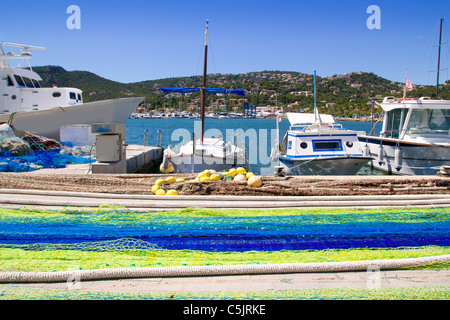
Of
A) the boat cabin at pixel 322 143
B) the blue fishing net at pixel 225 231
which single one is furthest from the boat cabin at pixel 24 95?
the blue fishing net at pixel 225 231

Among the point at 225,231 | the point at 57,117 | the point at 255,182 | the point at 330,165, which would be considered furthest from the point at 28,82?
the point at 225,231

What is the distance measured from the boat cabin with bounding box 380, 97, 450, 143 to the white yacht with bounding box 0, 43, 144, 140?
646 inches

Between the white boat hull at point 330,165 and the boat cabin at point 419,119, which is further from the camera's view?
the boat cabin at point 419,119

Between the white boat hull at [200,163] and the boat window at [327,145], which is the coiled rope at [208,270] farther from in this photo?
the boat window at [327,145]

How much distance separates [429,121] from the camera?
15.5 metres

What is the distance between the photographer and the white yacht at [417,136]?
1491cm

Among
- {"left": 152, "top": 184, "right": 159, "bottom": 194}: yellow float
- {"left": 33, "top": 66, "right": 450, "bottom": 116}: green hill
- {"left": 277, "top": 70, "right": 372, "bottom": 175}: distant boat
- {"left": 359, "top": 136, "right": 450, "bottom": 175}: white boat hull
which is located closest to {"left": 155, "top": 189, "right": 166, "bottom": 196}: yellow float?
{"left": 152, "top": 184, "right": 159, "bottom": 194}: yellow float

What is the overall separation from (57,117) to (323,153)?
16.1 metres

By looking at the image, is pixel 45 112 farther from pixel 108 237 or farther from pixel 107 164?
pixel 108 237

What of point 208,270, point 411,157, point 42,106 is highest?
point 42,106

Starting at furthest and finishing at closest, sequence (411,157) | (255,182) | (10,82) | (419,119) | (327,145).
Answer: (10,82)
(419,119)
(411,157)
(327,145)
(255,182)

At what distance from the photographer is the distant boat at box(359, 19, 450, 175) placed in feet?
48.9

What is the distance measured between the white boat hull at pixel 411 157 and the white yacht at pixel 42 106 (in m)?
16.3

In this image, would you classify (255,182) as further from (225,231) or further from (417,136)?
(417,136)
